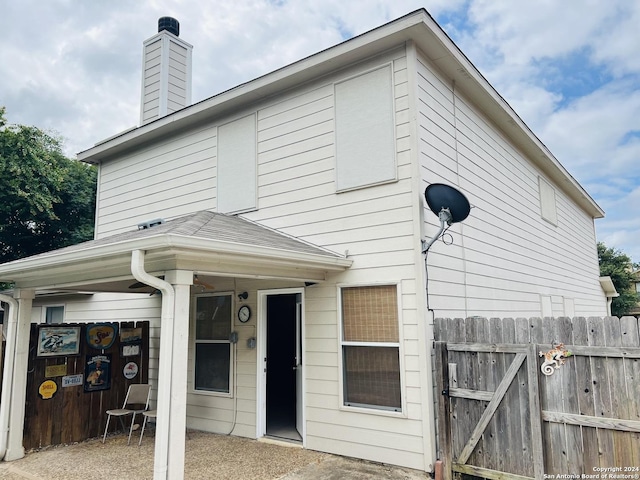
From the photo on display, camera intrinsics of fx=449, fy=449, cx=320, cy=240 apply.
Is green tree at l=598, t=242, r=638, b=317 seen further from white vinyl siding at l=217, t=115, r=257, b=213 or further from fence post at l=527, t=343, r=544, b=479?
white vinyl siding at l=217, t=115, r=257, b=213

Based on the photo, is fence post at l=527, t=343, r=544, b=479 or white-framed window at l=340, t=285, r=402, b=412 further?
white-framed window at l=340, t=285, r=402, b=412

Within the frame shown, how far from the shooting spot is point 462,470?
4484 millimetres

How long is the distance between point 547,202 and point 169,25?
908 centimetres

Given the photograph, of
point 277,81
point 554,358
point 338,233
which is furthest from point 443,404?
point 277,81

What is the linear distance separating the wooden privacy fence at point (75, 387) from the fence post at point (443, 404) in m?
4.78

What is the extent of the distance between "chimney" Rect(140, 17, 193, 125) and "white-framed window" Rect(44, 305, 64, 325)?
440 cm

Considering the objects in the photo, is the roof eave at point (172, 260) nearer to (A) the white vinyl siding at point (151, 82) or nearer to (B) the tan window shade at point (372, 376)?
(B) the tan window shade at point (372, 376)

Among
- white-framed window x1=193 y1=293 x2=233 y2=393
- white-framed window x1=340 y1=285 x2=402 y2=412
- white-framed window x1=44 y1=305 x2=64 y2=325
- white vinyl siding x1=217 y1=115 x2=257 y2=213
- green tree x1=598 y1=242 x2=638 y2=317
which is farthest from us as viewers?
green tree x1=598 y1=242 x2=638 y2=317

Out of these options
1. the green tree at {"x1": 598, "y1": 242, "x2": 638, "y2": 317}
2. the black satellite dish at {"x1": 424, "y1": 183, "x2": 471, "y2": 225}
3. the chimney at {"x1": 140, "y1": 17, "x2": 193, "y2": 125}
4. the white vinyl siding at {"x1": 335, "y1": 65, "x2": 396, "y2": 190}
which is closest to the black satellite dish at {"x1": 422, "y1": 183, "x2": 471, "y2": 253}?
the black satellite dish at {"x1": 424, "y1": 183, "x2": 471, "y2": 225}

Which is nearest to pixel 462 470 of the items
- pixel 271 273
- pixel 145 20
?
pixel 271 273

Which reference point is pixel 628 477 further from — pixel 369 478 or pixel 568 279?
pixel 568 279

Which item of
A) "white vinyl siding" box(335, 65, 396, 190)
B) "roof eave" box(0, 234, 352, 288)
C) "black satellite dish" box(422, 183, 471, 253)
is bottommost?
"roof eave" box(0, 234, 352, 288)

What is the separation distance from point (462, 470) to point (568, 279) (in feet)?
25.8

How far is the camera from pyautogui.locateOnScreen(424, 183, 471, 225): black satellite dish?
4926 mm
